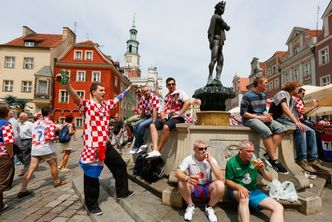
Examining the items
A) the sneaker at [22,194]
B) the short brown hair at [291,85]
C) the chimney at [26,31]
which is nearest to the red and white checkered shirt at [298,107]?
the short brown hair at [291,85]

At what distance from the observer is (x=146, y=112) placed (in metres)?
4.96

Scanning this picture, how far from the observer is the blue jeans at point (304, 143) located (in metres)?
4.20

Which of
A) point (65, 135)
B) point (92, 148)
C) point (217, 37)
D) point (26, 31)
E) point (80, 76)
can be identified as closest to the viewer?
point (92, 148)

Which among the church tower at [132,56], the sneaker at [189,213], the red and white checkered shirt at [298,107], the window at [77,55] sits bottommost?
the sneaker at [189,213]

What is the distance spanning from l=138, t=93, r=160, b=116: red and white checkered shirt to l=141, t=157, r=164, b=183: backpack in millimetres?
1109

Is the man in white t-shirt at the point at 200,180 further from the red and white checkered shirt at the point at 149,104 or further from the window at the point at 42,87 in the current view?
the window at the point at 42,87

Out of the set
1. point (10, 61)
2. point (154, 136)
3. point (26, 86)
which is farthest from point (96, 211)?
point (10, 61)

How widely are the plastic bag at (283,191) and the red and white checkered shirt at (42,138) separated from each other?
14.6 ft

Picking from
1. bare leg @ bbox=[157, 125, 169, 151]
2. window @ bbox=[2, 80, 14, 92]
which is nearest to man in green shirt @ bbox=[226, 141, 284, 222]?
bare leg @ bbox=[157, 125, 169, 151]

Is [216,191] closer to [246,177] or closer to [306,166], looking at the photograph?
[246,177]

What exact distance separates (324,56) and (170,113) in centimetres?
2570

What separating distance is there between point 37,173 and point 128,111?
36238 mm

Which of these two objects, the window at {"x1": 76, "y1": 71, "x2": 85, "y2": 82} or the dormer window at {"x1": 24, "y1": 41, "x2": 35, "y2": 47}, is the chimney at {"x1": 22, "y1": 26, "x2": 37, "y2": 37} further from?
the window at {"x1": 76, "y1": 71, "x2": 85, "y2": 82}

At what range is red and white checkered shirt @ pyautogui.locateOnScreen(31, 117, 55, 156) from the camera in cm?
476
